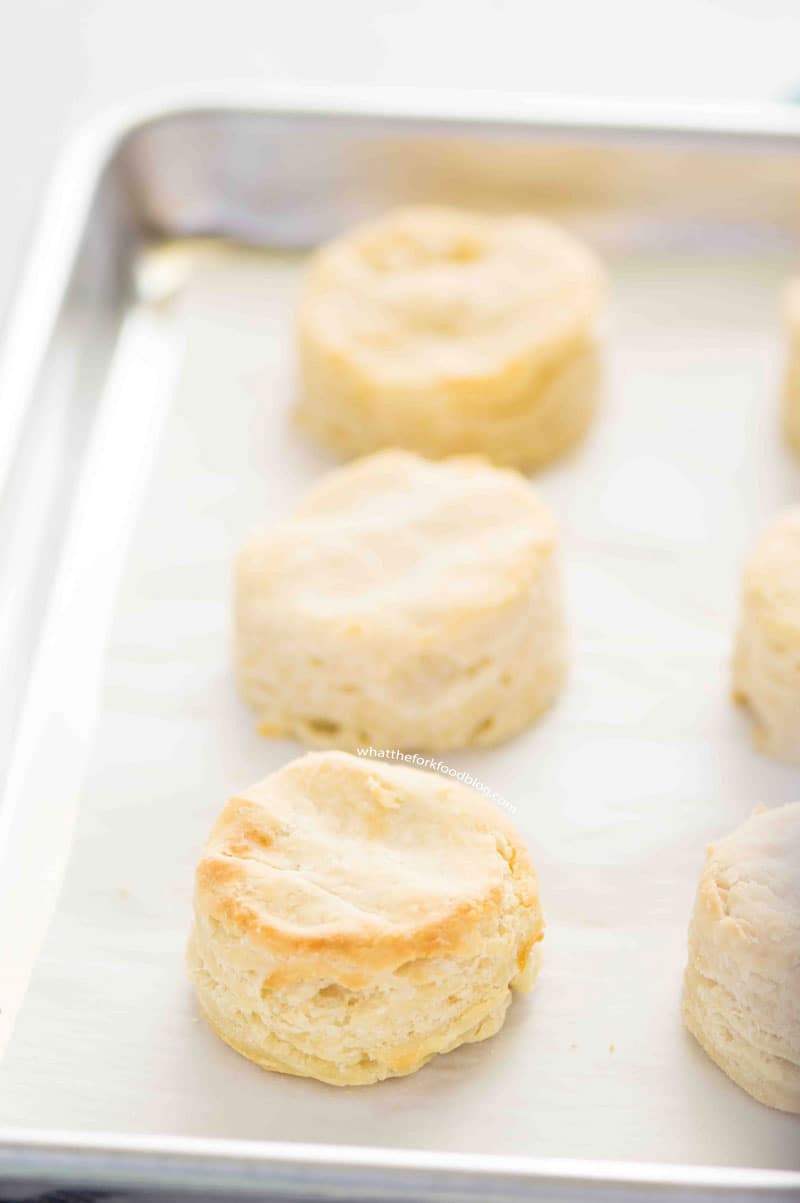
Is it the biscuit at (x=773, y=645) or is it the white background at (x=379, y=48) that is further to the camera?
the white background at (x=379, y=48)

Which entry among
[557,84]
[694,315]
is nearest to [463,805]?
[694,315]

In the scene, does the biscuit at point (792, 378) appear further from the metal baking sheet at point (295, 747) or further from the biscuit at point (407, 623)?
the biscuit at point (407, 623)

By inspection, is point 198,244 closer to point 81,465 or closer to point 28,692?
point 81,465

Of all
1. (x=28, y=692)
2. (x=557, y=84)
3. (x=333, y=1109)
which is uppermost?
(x=557, y=84)

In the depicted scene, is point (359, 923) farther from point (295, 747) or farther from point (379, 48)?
point (379, 48)

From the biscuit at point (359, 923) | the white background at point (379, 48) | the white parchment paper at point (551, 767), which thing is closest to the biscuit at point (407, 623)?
the white parchment paper at point (551, 767)
